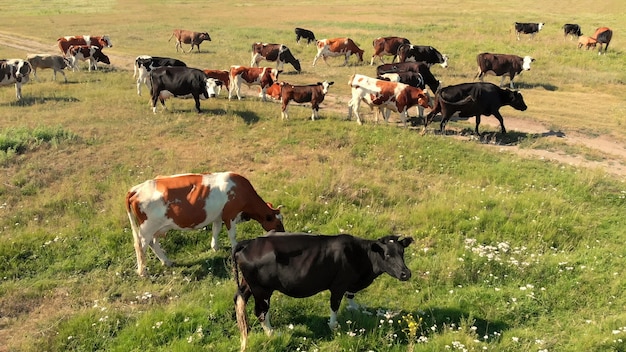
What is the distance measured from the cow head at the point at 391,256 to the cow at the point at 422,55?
2159cm

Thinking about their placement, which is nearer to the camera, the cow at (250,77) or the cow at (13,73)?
the cow at (13,73)

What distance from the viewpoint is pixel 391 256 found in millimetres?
6441

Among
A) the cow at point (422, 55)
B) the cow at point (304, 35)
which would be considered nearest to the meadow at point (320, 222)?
the cow at point (422, 55)

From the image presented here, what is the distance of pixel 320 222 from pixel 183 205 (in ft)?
9.63

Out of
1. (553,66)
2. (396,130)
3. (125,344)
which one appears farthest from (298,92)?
(553,66)

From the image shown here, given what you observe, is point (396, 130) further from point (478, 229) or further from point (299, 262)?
point (299, 262)

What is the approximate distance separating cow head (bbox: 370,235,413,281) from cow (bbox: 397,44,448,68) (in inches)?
850

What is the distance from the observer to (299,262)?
638 cm

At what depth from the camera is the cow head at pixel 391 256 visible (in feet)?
20.8

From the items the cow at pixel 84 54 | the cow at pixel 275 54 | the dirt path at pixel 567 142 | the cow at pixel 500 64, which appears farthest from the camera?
the cow at pixel 275 54

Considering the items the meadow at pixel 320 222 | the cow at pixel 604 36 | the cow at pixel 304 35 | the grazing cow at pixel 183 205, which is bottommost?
the meadow at pixel 320 222

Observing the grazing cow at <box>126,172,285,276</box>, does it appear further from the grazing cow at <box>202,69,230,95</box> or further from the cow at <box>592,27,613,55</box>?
the cow at <box>592,27,613,55</box>

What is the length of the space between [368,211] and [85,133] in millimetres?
9786

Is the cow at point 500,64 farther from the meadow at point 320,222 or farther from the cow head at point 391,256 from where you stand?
the cow head at point 391,256
